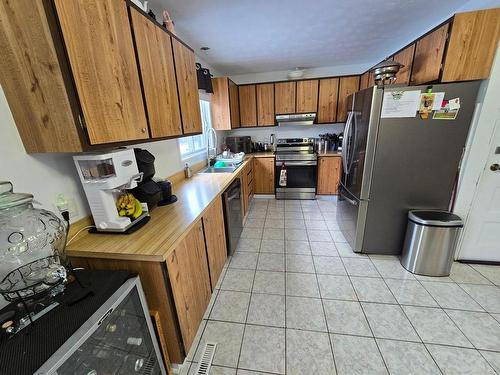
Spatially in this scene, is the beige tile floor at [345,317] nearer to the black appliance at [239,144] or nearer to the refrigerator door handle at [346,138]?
the refrigerator door handle at [346,138]

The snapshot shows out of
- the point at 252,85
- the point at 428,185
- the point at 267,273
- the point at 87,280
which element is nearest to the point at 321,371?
the point at 267,273

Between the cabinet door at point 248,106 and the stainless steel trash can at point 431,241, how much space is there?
3135 millimetres

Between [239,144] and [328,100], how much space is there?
1.89 meters

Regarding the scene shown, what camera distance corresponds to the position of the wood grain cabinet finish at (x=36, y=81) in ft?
2.65

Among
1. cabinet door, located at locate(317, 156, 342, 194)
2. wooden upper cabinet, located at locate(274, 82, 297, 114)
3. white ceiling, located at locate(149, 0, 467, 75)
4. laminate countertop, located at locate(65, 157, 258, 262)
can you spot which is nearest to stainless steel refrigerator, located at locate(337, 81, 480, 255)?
white ceiling, located at locate(149, 0, 467, 75)

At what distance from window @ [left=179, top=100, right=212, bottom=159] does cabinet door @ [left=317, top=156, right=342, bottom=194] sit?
2.12 meters

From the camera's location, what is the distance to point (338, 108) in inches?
151

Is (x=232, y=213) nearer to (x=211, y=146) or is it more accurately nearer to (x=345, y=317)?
(x=345, y=317)

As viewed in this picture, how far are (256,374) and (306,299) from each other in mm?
703

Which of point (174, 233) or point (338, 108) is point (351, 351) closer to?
point (174, 233)

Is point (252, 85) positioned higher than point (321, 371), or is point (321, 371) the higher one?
point (252, 85)

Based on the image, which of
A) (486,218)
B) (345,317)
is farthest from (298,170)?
(345,317)

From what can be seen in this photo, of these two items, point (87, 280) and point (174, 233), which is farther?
point (174, 233)

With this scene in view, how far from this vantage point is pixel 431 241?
1.87m
